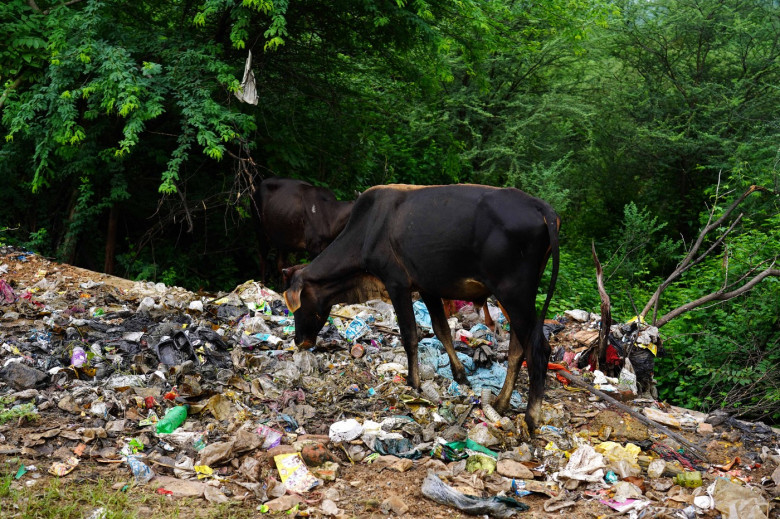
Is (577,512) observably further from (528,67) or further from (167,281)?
(528,67)

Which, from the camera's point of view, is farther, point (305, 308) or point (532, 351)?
point (305, 308)

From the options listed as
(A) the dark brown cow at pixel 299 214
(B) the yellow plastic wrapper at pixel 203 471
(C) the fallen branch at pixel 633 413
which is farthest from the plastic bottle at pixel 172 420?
(A) the dark brown cow at pixel 299 214

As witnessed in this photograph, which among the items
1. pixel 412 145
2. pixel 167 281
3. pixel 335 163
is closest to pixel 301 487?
pixel 167 281

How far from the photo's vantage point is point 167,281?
11.3m

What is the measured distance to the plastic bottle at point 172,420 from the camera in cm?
552

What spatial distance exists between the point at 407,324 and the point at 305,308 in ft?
3.84

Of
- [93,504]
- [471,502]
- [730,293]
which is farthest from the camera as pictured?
[730,293]

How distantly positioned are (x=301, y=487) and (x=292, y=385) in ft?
5.93

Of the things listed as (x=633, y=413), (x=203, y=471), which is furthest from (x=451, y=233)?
(x=203, y=471)

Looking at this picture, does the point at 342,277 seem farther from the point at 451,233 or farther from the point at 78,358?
the point at 78,358

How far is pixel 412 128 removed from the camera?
1504 centimetres

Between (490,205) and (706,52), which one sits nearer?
(490,205)

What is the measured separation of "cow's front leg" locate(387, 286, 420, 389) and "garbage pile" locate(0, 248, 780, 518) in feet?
0.56

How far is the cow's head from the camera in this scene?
283 inches
